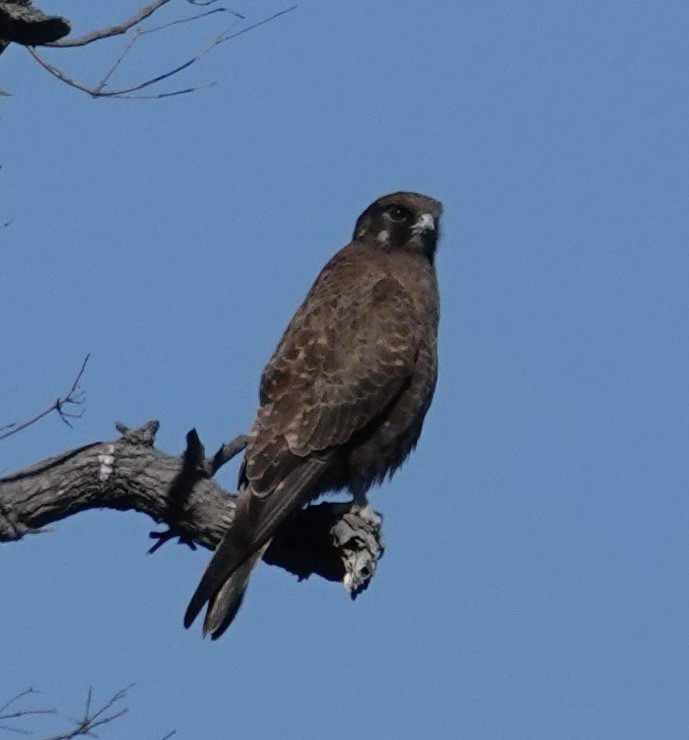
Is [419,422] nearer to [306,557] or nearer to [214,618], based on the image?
[306,557]

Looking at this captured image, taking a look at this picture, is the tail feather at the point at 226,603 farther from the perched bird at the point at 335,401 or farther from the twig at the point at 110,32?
the twig at the point at 110,32

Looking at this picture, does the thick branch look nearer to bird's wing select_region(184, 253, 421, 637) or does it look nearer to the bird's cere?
bird's wing select_region(184, 253, 421, 637)

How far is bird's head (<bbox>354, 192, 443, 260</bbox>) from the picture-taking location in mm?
6270

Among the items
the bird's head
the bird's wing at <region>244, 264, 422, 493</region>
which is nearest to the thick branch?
the bird's wing at <region>244, 264, 422, 493</region>

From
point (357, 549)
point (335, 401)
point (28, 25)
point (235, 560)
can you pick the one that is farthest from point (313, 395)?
point (28, 25)

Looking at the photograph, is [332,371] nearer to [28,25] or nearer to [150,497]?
[150,497]

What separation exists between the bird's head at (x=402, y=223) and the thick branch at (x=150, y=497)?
172 cm

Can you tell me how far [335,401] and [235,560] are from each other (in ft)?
2.91

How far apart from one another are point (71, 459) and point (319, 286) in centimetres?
166

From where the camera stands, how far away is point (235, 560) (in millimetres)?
4594

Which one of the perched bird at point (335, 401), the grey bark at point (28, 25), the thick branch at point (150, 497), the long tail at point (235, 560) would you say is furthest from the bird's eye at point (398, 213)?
the grey bark at point (28, 25)

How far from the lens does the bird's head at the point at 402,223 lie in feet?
20.6

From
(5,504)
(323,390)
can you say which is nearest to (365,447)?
(323,390)

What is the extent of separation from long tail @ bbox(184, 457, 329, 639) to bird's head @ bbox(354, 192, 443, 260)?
1828 mm
